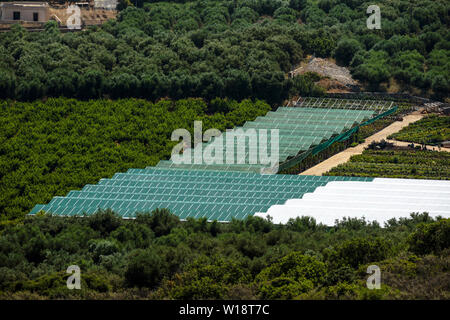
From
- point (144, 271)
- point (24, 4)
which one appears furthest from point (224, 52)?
point (144, 271)

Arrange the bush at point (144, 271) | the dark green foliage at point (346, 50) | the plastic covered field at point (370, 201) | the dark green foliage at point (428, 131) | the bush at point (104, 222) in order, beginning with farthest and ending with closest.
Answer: the dark green foliage at point (346, 50)
the dark green foliage at point (428, 131)
the plastic covered field at point (370, 201)
the bush at point (104, 222)
the bush at point (144, 271)

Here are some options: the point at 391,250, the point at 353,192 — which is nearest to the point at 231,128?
the point at 353,192

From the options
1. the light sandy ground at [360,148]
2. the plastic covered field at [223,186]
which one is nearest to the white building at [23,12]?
the plastic covered field at [223,186]

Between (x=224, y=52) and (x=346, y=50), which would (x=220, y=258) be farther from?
(x=346, y=50)

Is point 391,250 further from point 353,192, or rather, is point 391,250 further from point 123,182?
point 123,182

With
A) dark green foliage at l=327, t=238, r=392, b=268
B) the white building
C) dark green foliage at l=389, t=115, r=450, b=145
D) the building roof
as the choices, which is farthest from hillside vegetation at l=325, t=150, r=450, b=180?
the building roof

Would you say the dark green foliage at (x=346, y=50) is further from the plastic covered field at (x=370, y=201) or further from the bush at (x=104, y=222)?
the bush at (x=104, y=222)

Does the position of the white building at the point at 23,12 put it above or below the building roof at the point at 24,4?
below
